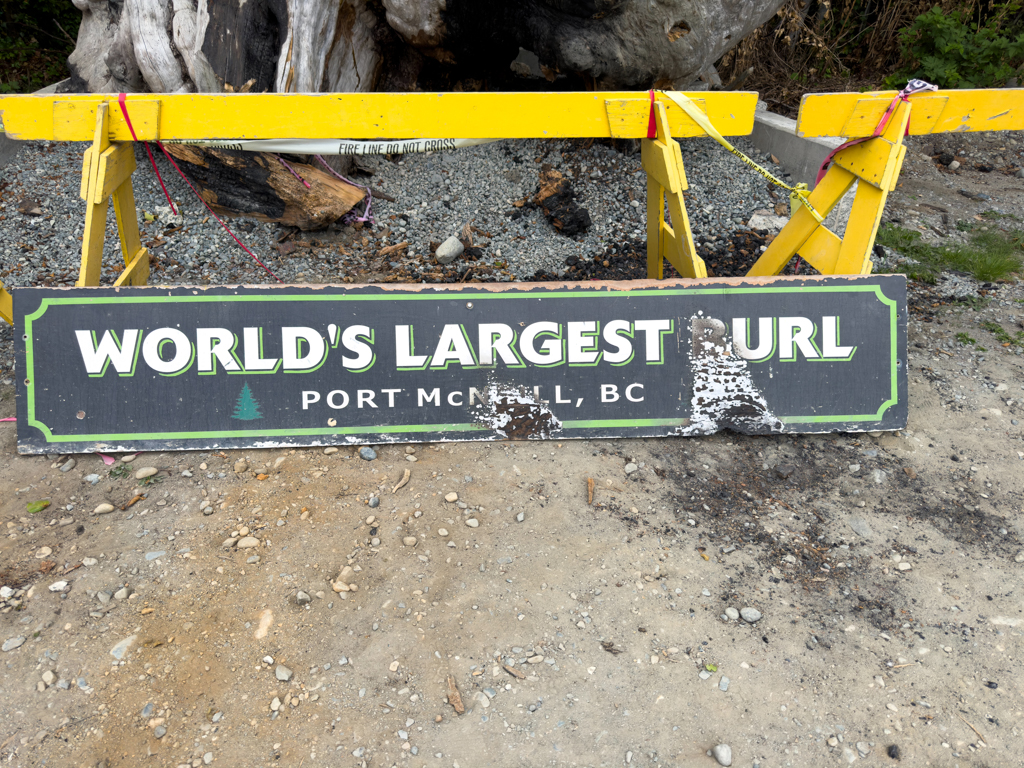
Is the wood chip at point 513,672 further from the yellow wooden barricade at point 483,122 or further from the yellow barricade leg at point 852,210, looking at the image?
the yellow barricade leg at point 852,210

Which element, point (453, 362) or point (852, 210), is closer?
point (453, 362)

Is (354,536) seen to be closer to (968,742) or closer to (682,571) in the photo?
(682,571)

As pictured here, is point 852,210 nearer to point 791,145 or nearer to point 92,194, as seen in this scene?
point 791,145

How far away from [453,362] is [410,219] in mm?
2262

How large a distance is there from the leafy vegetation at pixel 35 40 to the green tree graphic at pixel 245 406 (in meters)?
5.69

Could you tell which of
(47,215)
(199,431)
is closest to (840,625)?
(199,431)

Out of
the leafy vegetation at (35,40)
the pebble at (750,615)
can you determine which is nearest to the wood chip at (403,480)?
the pebble at (750,615)

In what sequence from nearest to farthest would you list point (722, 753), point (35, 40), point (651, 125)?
point (722, 753) < point (651, 125) < point (35, 40)

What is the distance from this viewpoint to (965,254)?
5102 millimetres

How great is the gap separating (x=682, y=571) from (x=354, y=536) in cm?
129

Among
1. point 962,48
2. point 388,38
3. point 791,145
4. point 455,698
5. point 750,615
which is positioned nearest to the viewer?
point 455,698

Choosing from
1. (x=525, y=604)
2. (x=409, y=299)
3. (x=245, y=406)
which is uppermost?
(x=409, y=299)

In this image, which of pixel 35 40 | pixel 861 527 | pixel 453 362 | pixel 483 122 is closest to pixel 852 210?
pixel 861 527

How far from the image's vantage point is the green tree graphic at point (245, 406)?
10.6ft
